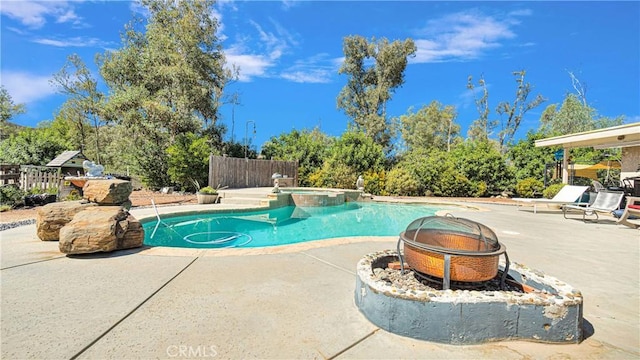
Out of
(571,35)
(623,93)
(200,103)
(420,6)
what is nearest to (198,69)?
(200,103)

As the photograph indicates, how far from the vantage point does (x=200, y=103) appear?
1498cm

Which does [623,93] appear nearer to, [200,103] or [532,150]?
[532,150]

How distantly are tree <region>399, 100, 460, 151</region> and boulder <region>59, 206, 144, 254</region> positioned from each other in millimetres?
25852

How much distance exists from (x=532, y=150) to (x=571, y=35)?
33.3 ft

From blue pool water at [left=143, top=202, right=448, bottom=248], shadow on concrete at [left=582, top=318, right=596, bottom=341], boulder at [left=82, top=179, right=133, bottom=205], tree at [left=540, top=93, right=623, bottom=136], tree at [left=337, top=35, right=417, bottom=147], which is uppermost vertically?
tree at [left=337, top=35, right=417, bottom=147]

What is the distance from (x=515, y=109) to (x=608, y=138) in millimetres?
17089

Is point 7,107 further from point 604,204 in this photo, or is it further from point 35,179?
point 604,204

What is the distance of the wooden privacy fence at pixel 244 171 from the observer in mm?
12148

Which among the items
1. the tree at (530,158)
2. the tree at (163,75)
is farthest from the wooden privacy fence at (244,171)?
the tree at (530,158)

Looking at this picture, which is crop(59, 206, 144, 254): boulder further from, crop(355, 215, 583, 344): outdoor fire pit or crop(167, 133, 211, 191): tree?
crop(167, 133, 211, 191): tree

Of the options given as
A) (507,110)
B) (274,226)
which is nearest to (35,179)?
(274,226)

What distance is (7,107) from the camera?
2045 cm

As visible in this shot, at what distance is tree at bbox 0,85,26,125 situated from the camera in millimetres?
20078

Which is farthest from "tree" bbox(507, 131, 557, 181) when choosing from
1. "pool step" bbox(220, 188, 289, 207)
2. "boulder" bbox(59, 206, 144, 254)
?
"boulder" bbox(59, 206, 144, 254)
